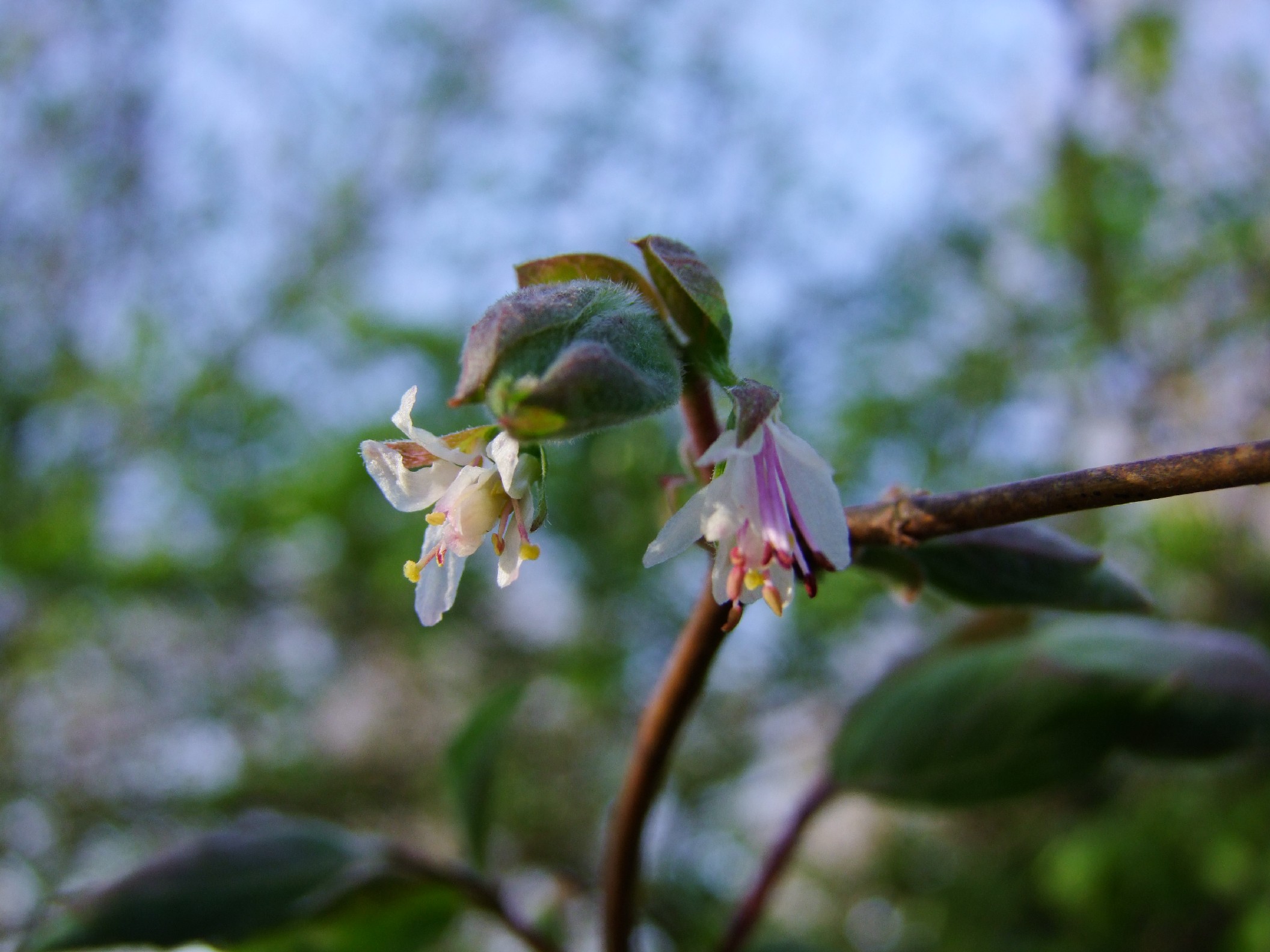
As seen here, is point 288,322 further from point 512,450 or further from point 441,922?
point 512,450

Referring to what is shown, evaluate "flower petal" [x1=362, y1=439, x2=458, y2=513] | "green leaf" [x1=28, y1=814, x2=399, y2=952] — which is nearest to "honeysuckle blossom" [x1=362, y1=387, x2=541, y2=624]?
"flower petal" [x1=362, y1=439, x2=458, y2=513]

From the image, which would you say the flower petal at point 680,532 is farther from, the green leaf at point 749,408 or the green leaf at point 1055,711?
the green leaf at point 1055,711

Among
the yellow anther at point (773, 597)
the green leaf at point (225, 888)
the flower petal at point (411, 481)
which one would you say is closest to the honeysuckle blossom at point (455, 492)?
the flower petal at point (411, 481)

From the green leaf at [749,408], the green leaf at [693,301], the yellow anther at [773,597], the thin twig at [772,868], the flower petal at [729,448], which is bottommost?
the thin twig at [772,868]

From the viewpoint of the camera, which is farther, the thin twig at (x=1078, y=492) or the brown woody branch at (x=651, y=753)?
the brown woody branch at (x=651, y=753)

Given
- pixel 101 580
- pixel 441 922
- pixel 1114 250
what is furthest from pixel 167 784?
pixel 1114 250

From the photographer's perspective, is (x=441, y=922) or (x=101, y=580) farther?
(x=101, y=580)

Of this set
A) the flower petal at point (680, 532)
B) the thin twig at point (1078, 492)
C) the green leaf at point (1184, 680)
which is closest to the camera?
the thin twig at point (1078, 492)
